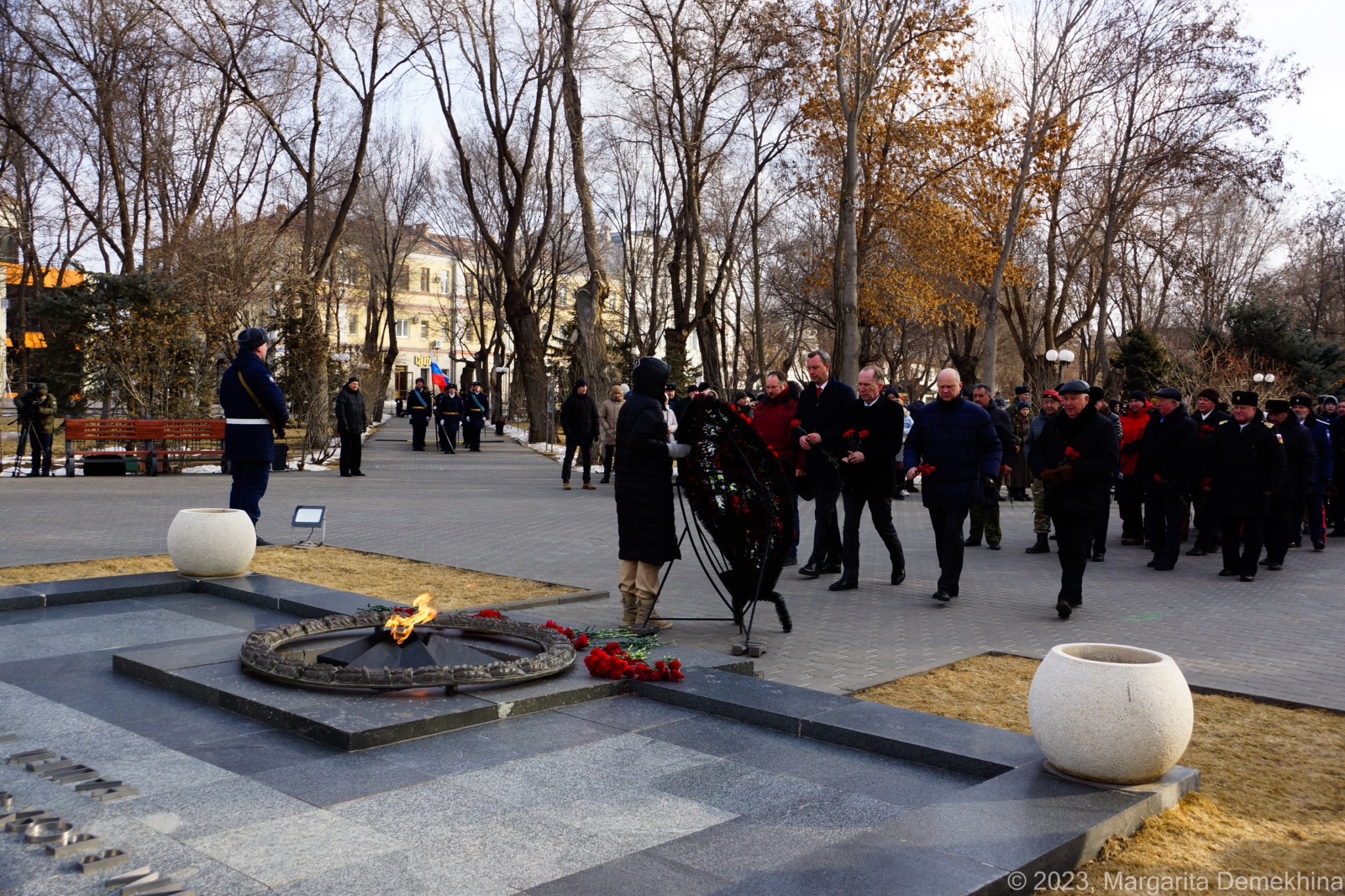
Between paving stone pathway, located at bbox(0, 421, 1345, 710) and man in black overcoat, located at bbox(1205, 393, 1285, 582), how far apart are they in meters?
0.36

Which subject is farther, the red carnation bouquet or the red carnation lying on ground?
the red carnation lying on ground

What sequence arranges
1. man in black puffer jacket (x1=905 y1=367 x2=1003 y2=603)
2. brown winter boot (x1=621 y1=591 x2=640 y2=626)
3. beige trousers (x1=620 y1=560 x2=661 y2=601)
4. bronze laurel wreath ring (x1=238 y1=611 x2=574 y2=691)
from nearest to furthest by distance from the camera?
bronze laurel wreath ring (x1=238 y1=611 x2=574 y2=691) < beige trousers (x1=620 y1=560 x2=661 y2=601) < brown winter boot (x1=621 y1=591 x2=640 y2=626) < man in black puffer jacket (x1=905 y1=367 x2=1003 y2=603)

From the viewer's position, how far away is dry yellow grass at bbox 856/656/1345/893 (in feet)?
12.6

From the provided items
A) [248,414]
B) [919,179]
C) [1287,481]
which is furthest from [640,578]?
[919,179]

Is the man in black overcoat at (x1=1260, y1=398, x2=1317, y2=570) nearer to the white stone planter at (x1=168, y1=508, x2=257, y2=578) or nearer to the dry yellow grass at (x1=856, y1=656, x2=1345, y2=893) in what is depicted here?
the dry yellow grass at (x1=856, y1=656, x2=1345, y2=893)

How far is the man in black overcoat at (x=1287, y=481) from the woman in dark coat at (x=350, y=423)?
15.4 meters

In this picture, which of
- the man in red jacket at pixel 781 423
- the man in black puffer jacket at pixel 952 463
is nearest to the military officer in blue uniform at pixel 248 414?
the man in red jacket at pixel 781 423

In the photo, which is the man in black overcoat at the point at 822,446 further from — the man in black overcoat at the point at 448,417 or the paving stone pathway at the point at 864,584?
the man in black overcoat at the point at 448,417

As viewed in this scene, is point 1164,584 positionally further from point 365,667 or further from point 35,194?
point 35,194

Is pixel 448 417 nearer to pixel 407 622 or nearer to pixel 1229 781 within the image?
pixel 407 622

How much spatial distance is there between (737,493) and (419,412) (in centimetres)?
2694

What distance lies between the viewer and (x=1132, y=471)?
14.1 m

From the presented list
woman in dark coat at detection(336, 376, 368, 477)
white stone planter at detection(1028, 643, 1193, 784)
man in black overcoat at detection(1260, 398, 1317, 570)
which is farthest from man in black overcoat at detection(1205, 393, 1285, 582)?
woman in dark coat at detection(336, 376, 368, 477)

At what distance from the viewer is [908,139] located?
29641 mm
